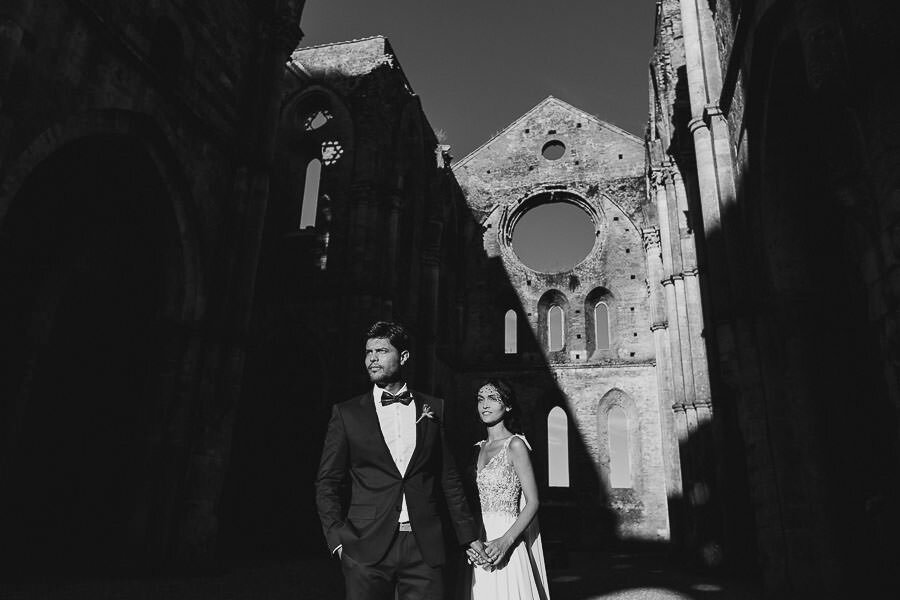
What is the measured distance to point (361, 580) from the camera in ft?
7.83

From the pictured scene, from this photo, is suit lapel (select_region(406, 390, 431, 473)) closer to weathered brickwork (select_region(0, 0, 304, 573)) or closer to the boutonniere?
the boutonniere

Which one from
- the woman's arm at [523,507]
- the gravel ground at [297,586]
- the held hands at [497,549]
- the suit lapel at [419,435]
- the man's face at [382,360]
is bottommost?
the gravel ground at [297,586]

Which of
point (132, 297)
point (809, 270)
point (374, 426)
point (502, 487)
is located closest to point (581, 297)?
point (809, 270)

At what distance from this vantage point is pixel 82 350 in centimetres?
909

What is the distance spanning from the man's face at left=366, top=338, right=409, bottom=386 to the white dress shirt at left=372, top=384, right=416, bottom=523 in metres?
0.10

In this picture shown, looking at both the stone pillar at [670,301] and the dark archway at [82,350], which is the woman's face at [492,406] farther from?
the stone pillar at [670,301]

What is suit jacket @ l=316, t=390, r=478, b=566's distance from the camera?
244 cm

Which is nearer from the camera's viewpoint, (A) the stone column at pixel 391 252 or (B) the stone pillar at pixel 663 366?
(A) the stone column at pixel 391 252

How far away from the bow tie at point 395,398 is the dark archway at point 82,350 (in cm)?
643

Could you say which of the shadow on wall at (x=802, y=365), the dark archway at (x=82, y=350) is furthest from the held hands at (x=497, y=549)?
the dark archway at (x=82, y=350)

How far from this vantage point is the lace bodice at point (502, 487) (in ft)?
10.1

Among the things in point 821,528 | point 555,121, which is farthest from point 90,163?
point 555,121

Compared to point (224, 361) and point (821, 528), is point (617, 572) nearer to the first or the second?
point (821, 528)

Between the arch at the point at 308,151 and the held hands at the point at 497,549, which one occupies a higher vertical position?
the arch at the point at 308,151
